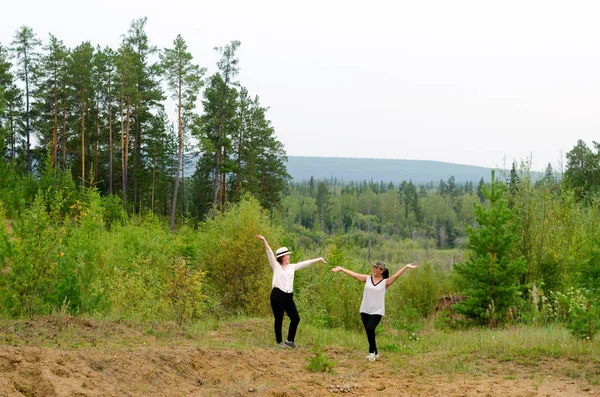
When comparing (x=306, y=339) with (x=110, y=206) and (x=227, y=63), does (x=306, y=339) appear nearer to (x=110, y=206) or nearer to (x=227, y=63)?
(x=110, y=206)

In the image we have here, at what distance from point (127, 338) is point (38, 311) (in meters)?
4.10

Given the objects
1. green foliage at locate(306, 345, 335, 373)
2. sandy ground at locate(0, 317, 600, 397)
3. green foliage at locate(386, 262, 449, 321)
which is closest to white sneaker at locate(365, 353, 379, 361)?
sandy ground at locate(0, 317, 600, 397)

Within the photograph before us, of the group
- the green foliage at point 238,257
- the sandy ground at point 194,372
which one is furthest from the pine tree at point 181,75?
the sandy ground at point 194,372

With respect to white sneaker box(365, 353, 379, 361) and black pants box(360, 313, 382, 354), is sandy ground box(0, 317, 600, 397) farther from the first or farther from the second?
black pants box(360, 313, 382, 354)

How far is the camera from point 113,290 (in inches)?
738

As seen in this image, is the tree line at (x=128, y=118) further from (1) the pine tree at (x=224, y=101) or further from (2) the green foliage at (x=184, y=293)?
(2) the green foliage at (x=184, y=293)

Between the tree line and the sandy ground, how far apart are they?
32.1 metres

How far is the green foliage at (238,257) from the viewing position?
85.5 ft

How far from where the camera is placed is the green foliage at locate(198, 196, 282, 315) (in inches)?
1025

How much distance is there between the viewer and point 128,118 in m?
48.2

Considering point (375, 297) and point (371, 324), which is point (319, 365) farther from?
point (375, 297)

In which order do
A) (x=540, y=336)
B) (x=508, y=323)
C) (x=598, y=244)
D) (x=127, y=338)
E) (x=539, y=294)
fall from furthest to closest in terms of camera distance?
(x=598, y=244) → (x=539, y=294) → (x=508, y=323) → (x=540, y=336) → (x=127, y=338)

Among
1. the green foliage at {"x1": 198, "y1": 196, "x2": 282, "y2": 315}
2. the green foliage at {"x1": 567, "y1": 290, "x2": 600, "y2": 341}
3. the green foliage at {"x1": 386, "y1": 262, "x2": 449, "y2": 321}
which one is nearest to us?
the green foliage at {"x1": 567, "y1": 290, "x2": 600, "y2": 341}

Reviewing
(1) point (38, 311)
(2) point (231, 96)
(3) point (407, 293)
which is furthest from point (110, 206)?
(1) point (38, 311)
